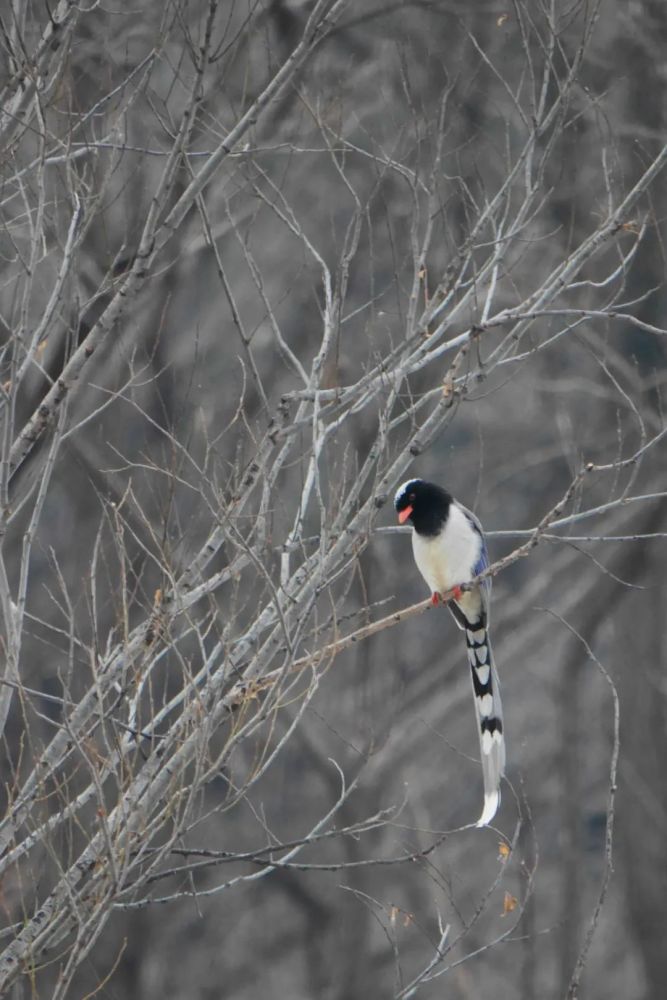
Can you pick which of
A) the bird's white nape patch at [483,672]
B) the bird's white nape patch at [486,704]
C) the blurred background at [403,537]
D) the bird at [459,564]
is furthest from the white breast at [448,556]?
the blurred background at [403,537]

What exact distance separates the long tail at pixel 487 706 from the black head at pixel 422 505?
46 centimetres

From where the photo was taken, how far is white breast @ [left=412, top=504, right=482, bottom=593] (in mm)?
6340

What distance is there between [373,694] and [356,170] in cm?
480

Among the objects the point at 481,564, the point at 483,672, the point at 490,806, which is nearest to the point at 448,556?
the point at 481,564

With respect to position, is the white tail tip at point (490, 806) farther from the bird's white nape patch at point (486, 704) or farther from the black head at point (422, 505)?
the black head at point (422, 505)

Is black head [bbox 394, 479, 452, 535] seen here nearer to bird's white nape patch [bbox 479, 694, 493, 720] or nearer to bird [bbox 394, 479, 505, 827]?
bird [bbox 394, 479, 505, 827]

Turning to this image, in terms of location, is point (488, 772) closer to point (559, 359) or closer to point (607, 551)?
point (607, 551)

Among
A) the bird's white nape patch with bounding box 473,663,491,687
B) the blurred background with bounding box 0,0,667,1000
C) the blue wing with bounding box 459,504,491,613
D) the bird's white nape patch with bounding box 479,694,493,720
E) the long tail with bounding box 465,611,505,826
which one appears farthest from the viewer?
the blurred background with bounding box 0,0,667,1000

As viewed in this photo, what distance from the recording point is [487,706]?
6.15 metres

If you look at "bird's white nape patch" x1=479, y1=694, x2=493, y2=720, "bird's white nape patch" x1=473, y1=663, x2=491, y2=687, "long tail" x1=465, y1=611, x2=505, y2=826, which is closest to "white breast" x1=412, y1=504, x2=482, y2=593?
"long tail" x1=465, y1=611, x2=505, y2=826

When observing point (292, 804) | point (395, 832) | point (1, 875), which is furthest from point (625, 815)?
point (1, 875)

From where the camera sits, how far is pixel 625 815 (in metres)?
13.9

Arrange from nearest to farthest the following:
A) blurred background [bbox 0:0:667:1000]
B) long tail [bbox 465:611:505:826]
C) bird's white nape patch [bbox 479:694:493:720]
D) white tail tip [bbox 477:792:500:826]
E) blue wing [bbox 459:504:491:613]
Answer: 1. white tail tip [bbox 477:792:500:826]
2. long tail [bbox 465:611:505:826]
3. bird's white nape patch [bbox 479:694:493:720]
4. blue wing [bbox 459:504:491:613]
5. blurred background [bbox 0:0:667:1000]

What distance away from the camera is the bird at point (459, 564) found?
6219mm
